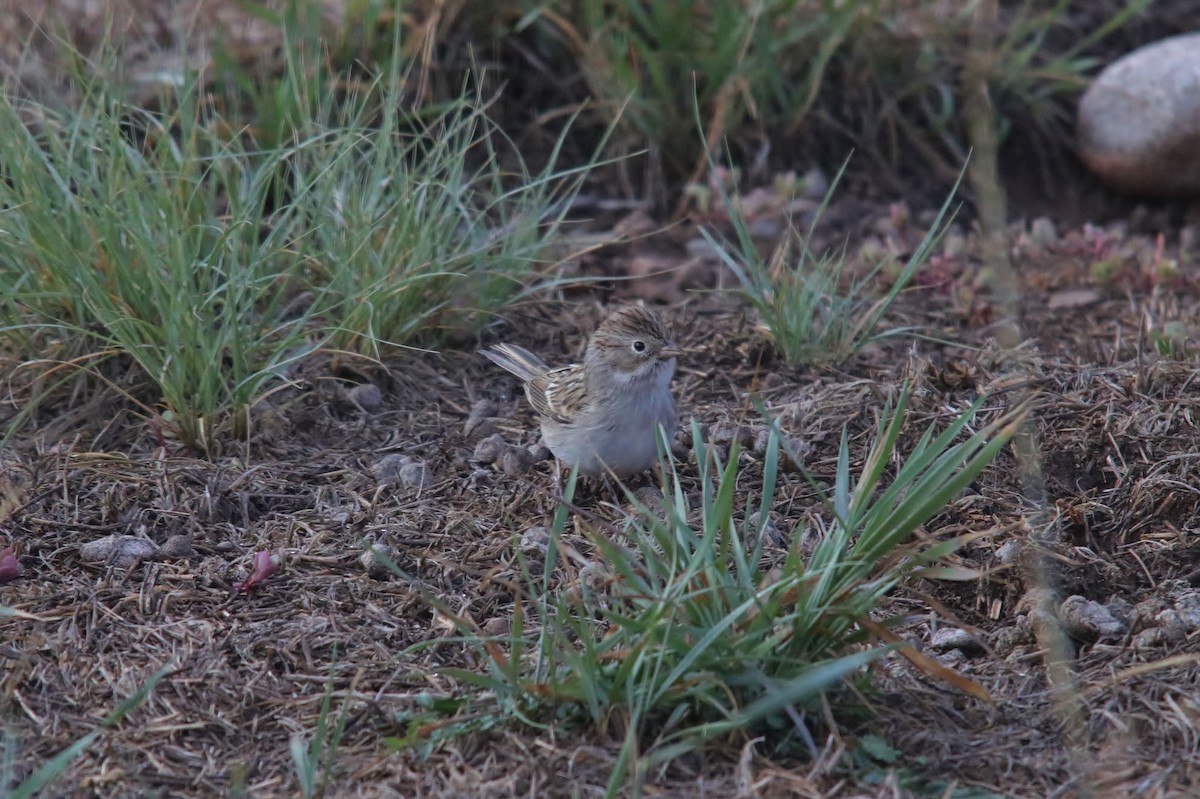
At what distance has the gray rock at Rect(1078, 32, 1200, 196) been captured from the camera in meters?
7.46

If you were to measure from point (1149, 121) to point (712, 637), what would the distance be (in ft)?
17.7

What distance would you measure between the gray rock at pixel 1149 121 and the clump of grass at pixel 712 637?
4.53 metres

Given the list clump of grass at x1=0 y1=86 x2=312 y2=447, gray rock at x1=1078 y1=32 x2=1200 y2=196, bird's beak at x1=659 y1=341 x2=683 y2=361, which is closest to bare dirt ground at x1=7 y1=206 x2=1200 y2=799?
clump of grass at x1=0 y1=86 x2=312 y2=447

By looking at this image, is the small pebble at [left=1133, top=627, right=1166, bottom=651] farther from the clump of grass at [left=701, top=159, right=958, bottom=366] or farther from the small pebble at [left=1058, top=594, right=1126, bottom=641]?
the clump of grass at [left=701, top=159, right=958, bottom=366]

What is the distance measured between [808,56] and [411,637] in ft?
15.4

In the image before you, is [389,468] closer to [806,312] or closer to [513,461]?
[513,461]

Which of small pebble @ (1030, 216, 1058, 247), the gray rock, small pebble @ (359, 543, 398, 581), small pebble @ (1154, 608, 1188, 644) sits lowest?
small pebble @ (359, 543, 398, 581)

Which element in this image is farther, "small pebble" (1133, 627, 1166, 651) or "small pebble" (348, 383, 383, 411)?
"small pebble" (348, 383, 383, 411)

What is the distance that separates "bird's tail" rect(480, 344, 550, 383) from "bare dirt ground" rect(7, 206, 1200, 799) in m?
0.19

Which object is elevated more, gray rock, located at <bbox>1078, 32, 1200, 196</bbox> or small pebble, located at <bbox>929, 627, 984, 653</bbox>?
gray rock, located at <bbox>1078, 32, 1200, 196</bbox>

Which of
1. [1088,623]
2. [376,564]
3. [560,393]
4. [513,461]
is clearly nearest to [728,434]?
[560,393]

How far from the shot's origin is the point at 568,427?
4898 millimetres

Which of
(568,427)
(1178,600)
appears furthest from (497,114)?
(1178,600)

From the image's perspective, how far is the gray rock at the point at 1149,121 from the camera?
7.46 metres
